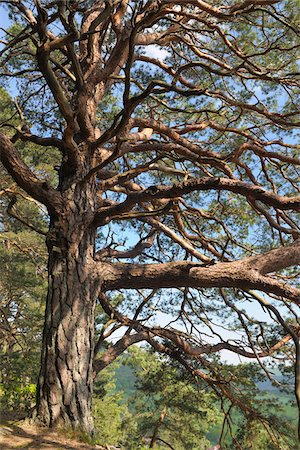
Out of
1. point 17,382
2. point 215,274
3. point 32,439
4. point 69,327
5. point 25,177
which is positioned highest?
point 25,177

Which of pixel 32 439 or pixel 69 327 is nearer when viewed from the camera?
pixel 32 439

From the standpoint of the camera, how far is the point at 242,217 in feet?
20.9

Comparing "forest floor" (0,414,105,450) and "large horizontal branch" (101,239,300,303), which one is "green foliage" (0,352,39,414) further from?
"large horizontal branch" (101,239,300,303)

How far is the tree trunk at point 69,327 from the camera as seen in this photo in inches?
130

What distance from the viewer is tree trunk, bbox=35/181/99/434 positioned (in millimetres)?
3297

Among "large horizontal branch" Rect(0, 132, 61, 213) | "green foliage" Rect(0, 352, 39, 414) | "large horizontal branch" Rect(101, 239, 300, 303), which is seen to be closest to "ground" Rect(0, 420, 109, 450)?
"large horizontal branch" Rect(101, 239, 300, 303)

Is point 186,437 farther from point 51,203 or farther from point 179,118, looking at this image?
point 51,203

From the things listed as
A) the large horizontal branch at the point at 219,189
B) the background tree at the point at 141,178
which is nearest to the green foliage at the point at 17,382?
the background tree at the point at 141,178

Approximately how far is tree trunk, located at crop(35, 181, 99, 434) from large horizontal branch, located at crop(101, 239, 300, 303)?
0.88ft

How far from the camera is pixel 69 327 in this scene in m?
3.53

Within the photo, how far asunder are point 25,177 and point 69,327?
1.44 metres

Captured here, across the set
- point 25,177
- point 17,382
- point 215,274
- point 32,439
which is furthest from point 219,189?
point 17,382

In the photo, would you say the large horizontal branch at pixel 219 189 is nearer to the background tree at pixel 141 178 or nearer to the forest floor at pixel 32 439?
the background tree at pixel 141 178

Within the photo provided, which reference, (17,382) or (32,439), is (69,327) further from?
(17,382)
